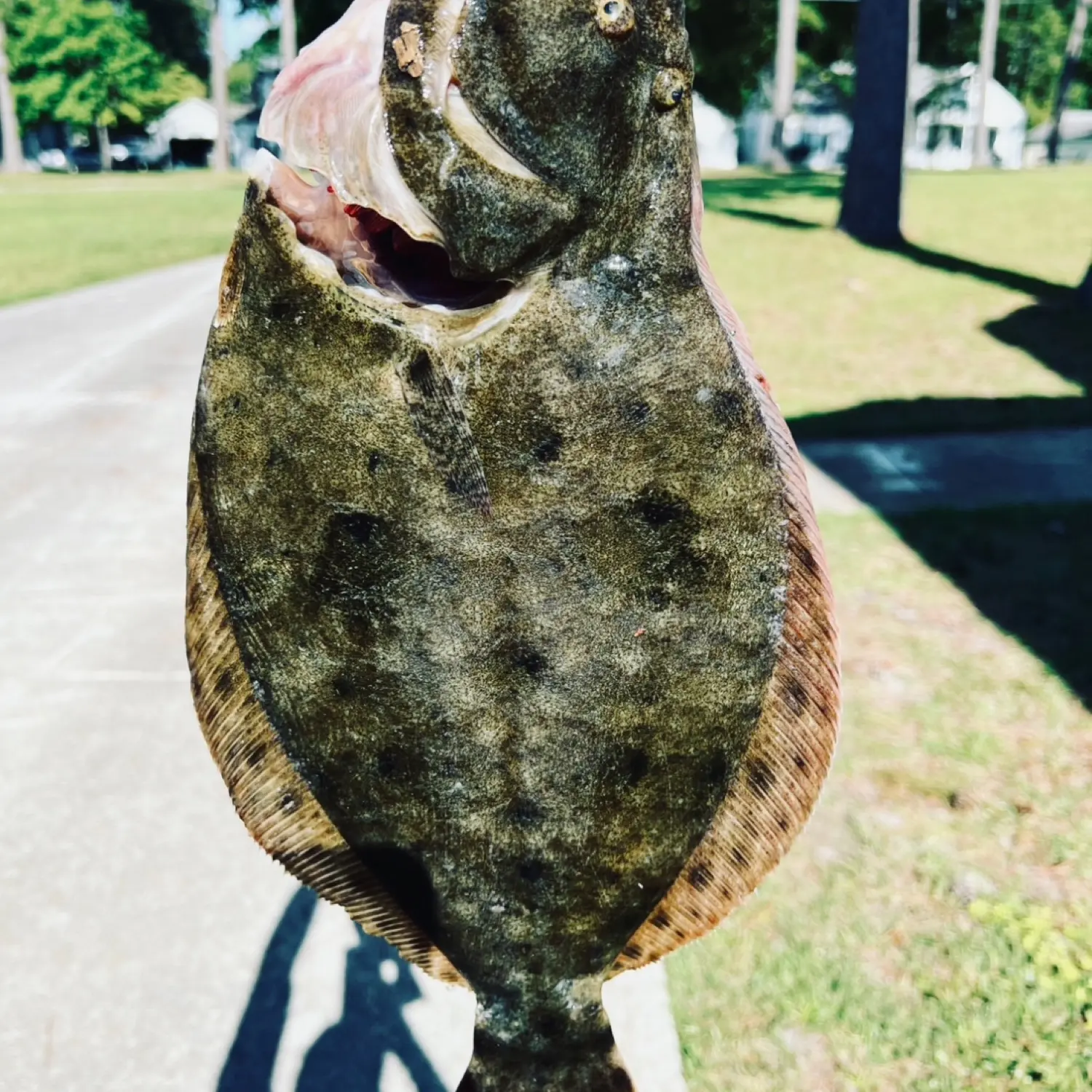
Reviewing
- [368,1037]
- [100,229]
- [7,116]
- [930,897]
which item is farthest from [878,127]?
[7,116]

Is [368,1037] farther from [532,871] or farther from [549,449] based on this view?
[549,449]

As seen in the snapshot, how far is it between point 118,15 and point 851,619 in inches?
1865

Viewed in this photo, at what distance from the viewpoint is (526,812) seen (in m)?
1.08

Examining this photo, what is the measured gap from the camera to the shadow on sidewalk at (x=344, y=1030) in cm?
249

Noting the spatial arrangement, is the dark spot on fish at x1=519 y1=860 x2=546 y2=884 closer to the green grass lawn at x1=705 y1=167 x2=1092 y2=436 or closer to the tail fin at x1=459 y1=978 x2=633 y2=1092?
the tail fin at x1=459 y1=978 x2=633 y2=1092

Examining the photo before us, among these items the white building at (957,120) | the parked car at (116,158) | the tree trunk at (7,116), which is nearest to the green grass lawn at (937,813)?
the white building at (957,120)

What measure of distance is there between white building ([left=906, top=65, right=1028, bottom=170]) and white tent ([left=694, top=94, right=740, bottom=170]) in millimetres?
6331

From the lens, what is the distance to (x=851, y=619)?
15.1ft

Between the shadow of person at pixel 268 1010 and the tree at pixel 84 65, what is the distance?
4622 centimetres

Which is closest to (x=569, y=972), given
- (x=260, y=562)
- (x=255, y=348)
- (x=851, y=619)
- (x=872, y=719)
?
(x=260, y=562)

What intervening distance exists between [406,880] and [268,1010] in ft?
5.98

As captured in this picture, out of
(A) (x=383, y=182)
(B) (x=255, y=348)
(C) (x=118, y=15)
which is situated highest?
(C) (x=118, y=15)

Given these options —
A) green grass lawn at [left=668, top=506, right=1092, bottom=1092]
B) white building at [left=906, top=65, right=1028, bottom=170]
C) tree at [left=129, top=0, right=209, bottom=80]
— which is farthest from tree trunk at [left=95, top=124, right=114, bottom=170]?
green grass lawn at [left=668, top=506, right=1092, bottom=1092]

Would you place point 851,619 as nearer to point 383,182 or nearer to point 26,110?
point 383,182
